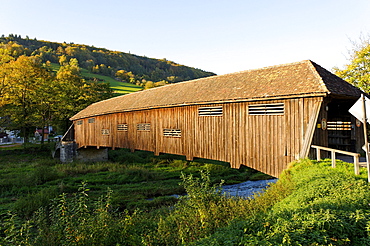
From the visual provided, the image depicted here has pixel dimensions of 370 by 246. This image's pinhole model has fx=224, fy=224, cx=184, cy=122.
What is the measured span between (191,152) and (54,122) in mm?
20889

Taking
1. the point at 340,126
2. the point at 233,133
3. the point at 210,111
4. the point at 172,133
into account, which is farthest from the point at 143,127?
the point at 340,126

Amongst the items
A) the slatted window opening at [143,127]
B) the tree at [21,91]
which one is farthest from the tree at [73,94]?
the slatted window opening at [143,127]

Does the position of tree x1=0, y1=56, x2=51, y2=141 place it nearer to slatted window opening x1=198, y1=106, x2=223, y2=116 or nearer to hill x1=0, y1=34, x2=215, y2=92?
slatted window opening x1=198, y1=106, x2=223, y2=116

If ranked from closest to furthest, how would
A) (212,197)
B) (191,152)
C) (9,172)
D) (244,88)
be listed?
(212,197) → (244,88) → (191,152) → (9,172)

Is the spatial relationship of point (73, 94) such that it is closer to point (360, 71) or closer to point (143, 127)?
point (143, 127)

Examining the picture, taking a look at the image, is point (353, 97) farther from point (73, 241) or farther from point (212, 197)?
point (73, 241)

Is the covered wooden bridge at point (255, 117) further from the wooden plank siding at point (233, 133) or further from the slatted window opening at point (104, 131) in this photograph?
the slatted window opening at point (104, 131)

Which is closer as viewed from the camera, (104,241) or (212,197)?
(104,241)

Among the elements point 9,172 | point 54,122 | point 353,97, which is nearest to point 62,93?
point 54,122

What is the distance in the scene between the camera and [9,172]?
1639 centimetres

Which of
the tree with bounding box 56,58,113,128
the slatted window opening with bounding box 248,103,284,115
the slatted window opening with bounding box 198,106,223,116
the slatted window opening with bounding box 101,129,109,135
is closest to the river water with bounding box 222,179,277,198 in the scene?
the slatted window opening with bounding box 198,106,223,116

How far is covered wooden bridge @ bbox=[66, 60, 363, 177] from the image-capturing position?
→ 806 centimetres

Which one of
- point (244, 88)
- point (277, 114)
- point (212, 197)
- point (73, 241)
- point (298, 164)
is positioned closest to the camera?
point (73, 241)

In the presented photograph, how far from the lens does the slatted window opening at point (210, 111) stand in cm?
1052
